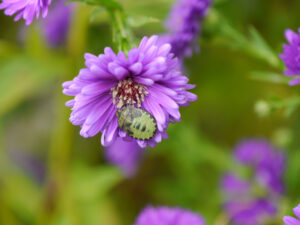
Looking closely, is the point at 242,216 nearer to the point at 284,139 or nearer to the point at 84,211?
the point at 284,139

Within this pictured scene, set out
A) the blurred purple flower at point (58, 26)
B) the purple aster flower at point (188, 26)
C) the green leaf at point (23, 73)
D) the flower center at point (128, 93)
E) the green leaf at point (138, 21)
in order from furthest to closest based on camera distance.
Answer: the blurred purple flower at point (58, 26), the green leaf at point (23, 73), the purple aster flower at point (188, 26), the green leaf at point (138, 21), the flower center at point (128, 93)

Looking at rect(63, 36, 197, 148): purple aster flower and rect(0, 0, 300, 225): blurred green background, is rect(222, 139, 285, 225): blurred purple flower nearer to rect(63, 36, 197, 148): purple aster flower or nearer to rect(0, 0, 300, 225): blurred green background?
rect(0, 0, 300, 225): blurred green background

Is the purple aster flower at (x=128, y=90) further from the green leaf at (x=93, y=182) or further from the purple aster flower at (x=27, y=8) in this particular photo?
the green leaf at (x=93, y=182)

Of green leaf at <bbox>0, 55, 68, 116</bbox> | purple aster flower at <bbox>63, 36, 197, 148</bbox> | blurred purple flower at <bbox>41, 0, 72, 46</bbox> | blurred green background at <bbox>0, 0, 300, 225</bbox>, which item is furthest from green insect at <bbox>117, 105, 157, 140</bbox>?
blurred purple flower at <bbox>41, 0, 72, 46</bbox>

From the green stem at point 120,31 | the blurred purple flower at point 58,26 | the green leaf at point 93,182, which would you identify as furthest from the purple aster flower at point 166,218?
the blurred purple flower at point 58,26

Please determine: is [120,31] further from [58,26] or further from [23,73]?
[58,26]

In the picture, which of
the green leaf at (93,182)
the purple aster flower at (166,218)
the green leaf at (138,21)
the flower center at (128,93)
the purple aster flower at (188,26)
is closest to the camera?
the flower center at (128,93)
